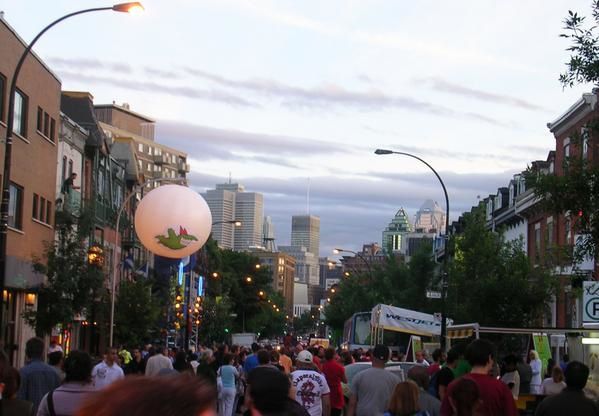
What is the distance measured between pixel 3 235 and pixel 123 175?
4538 cm

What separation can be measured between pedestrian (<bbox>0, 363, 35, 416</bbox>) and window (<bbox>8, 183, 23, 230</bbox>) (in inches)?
1086

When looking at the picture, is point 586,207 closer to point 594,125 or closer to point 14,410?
point 594,125

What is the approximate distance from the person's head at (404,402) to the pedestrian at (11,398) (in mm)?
3363

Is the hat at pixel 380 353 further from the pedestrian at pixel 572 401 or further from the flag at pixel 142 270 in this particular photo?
the flag at pixel 142 270

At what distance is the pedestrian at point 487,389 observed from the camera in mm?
9328

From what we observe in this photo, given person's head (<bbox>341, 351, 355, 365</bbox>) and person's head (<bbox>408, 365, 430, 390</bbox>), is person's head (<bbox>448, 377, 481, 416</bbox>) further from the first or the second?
person's head (<bbox>341, 351, 355, 365</bbox>)

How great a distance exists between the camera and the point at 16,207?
123 ft

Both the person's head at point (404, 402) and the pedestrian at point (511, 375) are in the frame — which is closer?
the person's head at point (404, 402)

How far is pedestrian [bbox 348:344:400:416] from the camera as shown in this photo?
43.6 ft

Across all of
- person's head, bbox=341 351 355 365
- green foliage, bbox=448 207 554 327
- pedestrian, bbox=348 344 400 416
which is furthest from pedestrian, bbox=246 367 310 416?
green foliage, bbox=448 207 554 327

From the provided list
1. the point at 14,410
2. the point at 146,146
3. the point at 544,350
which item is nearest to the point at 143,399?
the point at 14,410

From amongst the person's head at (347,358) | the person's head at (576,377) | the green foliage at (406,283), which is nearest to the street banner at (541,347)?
the person's head at (347,358)

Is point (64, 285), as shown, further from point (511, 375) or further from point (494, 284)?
point (511, 375)

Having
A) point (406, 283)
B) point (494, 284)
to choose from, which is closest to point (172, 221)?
point (494, 284)
